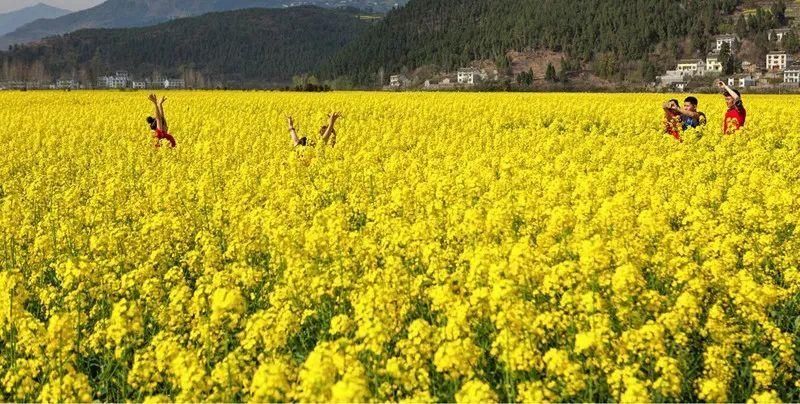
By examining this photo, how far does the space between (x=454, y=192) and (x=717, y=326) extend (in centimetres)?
552

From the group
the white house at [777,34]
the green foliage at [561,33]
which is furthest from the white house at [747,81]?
the white house at [777,34]

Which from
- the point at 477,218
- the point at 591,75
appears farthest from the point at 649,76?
the point at 477,218

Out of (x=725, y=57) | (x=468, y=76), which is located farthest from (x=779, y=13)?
(x=468, y=76)

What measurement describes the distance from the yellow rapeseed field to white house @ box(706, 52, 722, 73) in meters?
129

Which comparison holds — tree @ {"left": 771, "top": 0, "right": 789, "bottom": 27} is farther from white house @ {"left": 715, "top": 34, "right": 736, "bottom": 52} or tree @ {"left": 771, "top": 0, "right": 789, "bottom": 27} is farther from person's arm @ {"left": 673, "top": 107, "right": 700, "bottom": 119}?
person's arm @ {"left": 673, "top": 107, "right": 700, "bottom": 119}

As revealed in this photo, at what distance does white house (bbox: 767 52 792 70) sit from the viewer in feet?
429

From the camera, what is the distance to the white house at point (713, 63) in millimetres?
129875

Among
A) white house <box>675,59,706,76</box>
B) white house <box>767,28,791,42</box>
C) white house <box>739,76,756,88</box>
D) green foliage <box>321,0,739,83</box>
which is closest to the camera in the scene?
white house <box>739,76,756,88</box>

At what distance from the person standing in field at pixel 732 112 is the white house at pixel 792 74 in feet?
387

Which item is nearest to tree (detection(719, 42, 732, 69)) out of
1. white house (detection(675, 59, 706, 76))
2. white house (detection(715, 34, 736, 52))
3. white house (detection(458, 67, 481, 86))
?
white house (detection(675, 59, 706, 76))

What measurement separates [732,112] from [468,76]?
13762cm

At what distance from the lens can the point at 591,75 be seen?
140125 mm

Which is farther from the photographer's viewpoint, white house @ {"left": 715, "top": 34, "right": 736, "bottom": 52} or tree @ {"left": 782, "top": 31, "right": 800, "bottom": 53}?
white house @ {"left": 715, "top": 34, "right": 736, "bottom": 52}

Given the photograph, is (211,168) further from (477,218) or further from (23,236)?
(477,218)
